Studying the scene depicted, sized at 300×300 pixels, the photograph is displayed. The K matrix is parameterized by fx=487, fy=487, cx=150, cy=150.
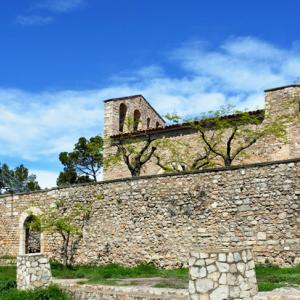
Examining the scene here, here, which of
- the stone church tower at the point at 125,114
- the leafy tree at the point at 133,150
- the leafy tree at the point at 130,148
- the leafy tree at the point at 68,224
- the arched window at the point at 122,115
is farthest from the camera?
the arched window at the point at 122,115

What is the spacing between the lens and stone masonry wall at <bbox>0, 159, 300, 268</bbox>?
14.1m

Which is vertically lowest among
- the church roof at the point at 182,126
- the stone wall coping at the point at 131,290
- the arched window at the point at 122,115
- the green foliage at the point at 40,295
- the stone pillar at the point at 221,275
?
the green foliage at the point at 40,295

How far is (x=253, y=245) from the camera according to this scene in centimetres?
1438

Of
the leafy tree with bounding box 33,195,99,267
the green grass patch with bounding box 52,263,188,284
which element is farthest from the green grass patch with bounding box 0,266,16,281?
the leafy tree with bounding box 33,195,99,267

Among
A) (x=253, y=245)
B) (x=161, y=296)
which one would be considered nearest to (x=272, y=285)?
(x=161, y=296)

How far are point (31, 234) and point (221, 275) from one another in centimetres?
1806

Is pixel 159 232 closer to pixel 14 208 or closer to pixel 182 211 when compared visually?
pixel 182 211

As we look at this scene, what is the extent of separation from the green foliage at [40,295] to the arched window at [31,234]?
7434 mm

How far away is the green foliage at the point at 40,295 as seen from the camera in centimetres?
1125

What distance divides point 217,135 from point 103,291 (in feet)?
42.3

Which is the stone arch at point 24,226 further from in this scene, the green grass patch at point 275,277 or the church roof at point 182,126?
the green grass patch at point 275,277

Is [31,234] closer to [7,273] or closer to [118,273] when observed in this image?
[7,273]

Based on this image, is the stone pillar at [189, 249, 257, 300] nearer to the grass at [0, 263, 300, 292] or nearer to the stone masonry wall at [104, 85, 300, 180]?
the grass at [0, 263, 300, 292]

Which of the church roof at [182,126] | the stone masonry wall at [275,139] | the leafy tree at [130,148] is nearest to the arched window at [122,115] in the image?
the leafy tree at [130,148]
